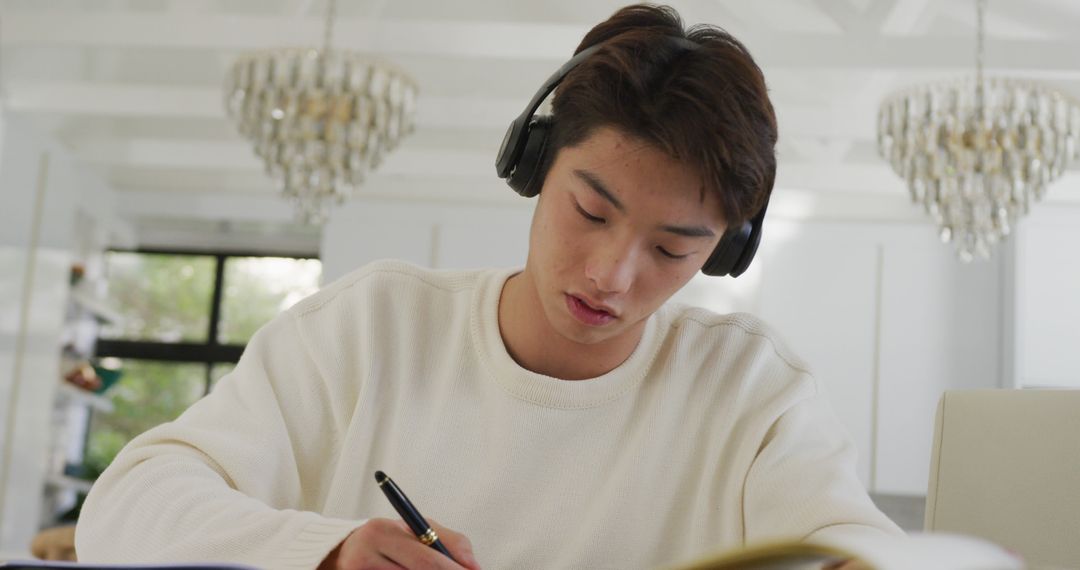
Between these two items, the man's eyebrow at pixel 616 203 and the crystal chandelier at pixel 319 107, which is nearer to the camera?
the man's eyebrow at pixel 616 203

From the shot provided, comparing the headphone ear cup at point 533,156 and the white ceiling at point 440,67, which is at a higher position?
the white ceiling at point 440,67

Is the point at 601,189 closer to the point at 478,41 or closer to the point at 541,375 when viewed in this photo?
the point at 541,375

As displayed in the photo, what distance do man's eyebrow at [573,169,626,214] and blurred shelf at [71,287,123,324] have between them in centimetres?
528

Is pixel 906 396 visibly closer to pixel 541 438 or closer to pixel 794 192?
pixel 794 192

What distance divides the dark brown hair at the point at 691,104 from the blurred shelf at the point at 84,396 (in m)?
5.15

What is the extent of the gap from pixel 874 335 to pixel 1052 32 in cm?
187

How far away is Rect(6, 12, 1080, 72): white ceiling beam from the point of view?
3666mm

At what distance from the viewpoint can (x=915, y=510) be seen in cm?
576

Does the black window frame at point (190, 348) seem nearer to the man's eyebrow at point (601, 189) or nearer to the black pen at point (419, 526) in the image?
the man's eyebrow at point (601, 189)

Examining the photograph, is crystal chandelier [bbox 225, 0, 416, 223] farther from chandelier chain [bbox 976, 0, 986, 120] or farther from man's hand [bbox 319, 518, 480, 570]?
man's hand [bbox 319, 518, 480, 570]

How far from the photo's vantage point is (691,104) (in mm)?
1002

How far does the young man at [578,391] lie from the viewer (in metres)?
1.00

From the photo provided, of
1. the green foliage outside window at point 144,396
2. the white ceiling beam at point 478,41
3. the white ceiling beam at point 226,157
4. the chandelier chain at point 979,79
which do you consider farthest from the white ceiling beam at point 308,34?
the green foliage outside window at point 144,396

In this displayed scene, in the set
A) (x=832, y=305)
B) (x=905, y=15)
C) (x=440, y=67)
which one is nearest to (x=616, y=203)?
(x=905, y=15)
